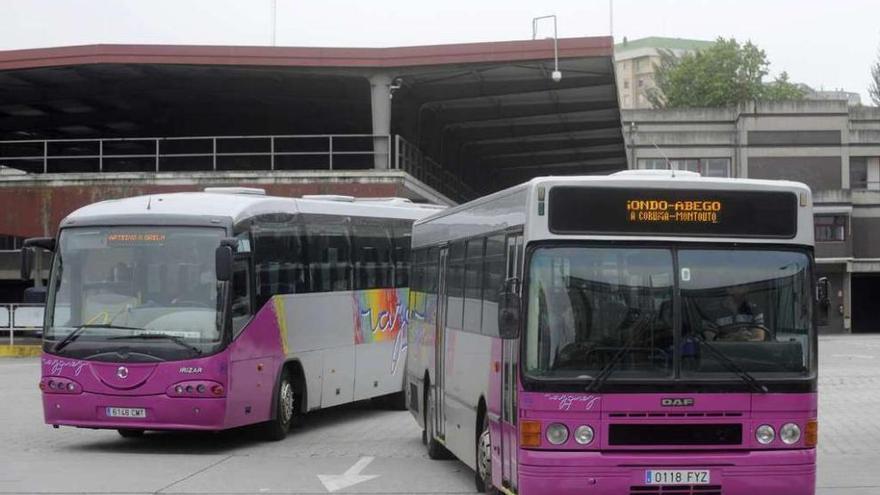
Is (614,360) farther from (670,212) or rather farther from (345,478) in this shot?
(345,478)

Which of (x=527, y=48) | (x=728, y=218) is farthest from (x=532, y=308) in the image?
(x=527, y=48)

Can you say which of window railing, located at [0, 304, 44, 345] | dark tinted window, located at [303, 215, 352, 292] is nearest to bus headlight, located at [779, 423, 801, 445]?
dark tinted window, located at [303, 215, 352, 292]

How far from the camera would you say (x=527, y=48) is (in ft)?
109

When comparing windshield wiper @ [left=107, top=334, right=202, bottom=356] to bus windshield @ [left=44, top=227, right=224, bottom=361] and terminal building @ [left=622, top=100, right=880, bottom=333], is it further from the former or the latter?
terminal building @ [left=622, top=100, right=880, bottom=333]

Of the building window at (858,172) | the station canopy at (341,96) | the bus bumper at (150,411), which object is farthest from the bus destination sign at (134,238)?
the building window at (858,172)

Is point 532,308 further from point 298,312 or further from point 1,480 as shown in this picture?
point 298,312

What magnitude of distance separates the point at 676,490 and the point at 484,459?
232 centimetres

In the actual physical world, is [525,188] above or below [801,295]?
above

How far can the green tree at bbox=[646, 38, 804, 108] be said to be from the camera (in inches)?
3994

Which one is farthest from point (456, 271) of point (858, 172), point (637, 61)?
point (637, 61)

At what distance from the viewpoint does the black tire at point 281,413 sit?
55.1 feet

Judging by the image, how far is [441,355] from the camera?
45.3ft

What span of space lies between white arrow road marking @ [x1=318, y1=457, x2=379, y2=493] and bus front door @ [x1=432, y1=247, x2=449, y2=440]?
2.96 feet

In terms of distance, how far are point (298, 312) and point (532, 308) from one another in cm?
834
